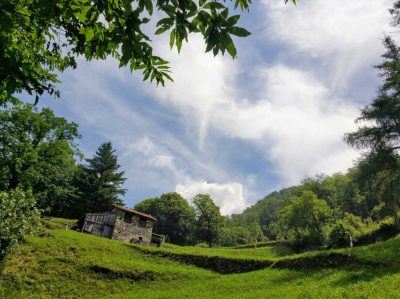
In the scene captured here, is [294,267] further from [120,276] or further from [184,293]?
[120,276]

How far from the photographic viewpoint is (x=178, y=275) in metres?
29.0

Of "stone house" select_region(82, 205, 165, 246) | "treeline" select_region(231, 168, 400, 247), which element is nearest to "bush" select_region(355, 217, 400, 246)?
"treeline" select_region(231, 168, 400, 247)

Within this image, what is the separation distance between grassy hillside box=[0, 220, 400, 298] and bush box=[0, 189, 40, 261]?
492 cm

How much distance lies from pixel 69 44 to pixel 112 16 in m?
3.52

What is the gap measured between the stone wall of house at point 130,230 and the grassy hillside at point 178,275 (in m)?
10.8

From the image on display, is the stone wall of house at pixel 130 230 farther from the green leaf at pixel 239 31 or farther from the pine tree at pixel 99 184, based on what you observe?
the green leaf at pixel 239 31

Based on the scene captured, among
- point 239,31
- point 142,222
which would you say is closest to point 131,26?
point 239,31

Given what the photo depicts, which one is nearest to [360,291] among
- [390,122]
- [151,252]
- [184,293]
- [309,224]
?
[184,293]

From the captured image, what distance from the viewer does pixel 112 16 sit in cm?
401

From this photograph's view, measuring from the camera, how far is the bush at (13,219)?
21000 mm

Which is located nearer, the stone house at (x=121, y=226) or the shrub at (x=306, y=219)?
the stone house at (x=121, y=226)

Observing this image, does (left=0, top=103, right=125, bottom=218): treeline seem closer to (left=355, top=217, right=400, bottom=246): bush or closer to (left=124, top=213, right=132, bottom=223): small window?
(left=124, top=213, right=132, bottom=223): small window

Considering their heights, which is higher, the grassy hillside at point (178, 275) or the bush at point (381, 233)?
the bush at point (381, 233)

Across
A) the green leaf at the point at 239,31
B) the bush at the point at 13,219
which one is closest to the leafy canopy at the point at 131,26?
the green leaf at the point at 239,31
